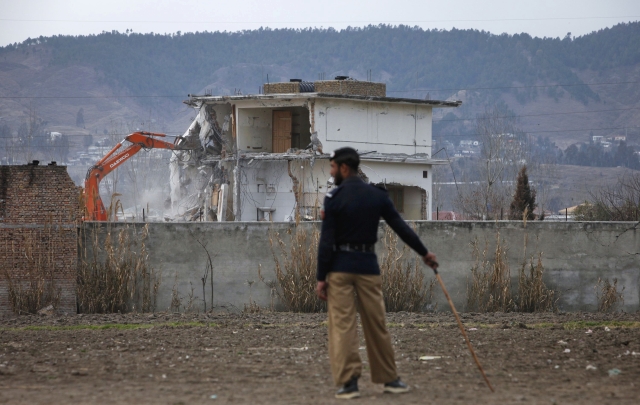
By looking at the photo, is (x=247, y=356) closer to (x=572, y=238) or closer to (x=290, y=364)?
(x=290, y=364)

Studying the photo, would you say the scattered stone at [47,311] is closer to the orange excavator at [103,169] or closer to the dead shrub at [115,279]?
the dead shrub at [115,279]

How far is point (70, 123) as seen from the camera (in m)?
177

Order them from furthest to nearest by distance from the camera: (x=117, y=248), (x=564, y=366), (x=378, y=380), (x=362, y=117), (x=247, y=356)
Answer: (x=362, y=117)
(x=117, y=248)
(x=247, y=356)
(x=564, y=366)
(x=378, y=380)

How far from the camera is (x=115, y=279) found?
18.9 metres

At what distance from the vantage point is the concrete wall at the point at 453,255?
763 inches

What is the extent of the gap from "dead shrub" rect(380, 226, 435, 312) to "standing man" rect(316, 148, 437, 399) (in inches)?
378

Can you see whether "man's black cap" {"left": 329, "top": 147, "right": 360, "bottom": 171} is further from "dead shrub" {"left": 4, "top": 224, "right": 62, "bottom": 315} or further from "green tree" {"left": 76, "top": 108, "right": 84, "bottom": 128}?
"green tree" {"left": 76, "top": 108, "right": 84, "bottom": 128}

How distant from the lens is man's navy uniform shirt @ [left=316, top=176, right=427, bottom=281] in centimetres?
891

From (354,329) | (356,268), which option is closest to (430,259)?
(356,268)

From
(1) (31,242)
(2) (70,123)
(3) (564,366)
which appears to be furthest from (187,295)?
(2) (70,123)

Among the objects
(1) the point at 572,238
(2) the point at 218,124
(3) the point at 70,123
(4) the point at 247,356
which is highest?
(3) the point at 70,123

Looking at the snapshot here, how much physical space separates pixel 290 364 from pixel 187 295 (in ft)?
29.4

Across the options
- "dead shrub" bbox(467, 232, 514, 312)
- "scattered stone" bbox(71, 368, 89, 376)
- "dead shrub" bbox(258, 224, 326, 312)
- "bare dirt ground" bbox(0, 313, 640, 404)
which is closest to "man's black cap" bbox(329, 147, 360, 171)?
"bare dirt ground" bbox(0, 313, 640, 404)

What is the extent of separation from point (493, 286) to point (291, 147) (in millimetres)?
31236
